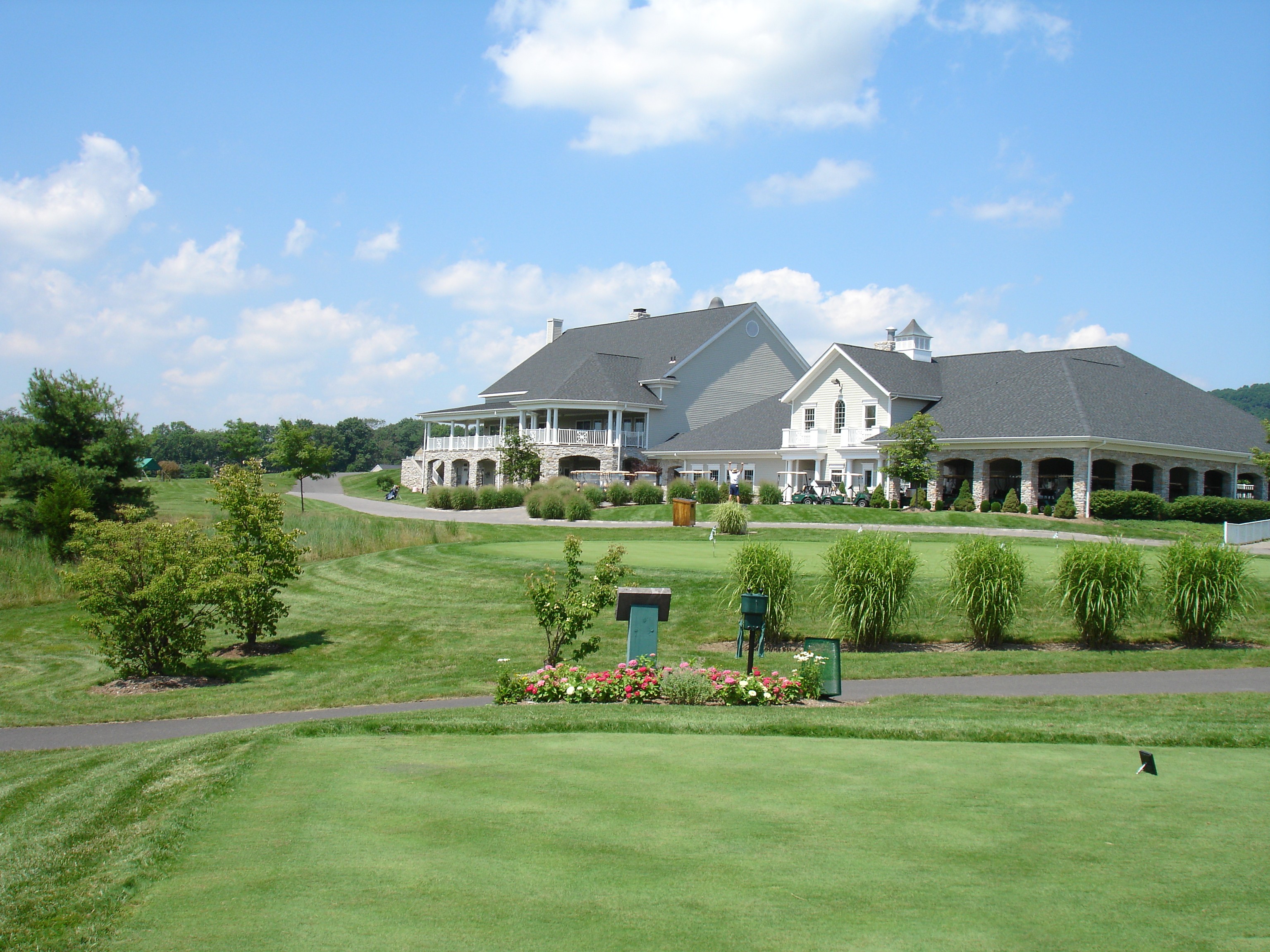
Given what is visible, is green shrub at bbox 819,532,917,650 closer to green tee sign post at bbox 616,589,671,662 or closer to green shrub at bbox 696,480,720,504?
green tee sign post at bbox 616,589,671,662

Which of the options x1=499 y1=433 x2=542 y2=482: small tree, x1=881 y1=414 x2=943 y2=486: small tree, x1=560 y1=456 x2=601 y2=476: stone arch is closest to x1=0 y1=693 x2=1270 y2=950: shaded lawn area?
x1=881 y1=414 x2=943 y2=486: small tree

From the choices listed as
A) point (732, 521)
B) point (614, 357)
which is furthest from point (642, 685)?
point (614, 357)

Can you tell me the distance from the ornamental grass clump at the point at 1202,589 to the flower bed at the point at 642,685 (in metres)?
7.40

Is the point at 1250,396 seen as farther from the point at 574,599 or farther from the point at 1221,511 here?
the point at 574,599

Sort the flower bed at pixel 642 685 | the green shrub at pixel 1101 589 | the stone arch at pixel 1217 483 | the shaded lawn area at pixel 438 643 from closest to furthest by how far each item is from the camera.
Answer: the flower bed at pixel 642 685, the shaded lawn area at pixel 438 643, the green shrub at pixel 1101 589, the stone arch at pixel 1217 483

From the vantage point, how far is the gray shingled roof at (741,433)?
5000 centimetres

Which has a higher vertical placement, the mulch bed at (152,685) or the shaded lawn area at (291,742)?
the shaded lawn area at (291,742)

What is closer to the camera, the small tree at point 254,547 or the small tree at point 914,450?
the small tree at point 254,547

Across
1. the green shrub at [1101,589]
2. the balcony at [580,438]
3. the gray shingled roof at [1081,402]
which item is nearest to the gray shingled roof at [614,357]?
the balcony at [580,438]

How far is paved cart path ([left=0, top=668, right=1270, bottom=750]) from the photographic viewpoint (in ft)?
36.5

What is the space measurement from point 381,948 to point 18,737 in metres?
9.97

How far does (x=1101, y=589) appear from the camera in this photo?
48.6 feet

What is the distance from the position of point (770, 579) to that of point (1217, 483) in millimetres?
34255

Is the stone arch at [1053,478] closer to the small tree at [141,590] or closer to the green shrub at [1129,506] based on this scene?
the green shrub at [1129,506]
